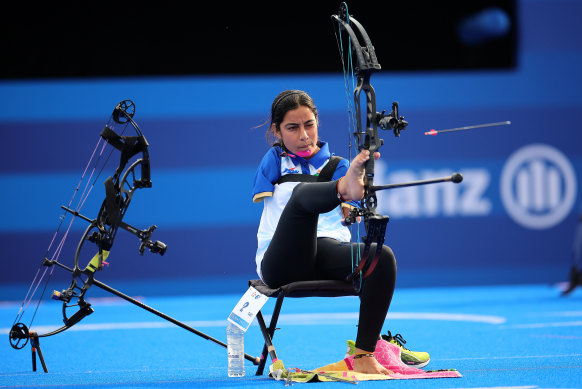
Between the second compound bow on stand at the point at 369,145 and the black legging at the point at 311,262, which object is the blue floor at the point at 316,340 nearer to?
the black legging at the point at 311,262

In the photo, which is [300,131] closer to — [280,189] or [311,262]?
[280,189]

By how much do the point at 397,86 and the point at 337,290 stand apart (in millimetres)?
5306

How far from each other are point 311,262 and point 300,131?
0.58 m

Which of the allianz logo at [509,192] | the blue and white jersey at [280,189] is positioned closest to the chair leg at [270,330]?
the blue and white jersey at [280,189]

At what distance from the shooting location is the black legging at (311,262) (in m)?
3.24

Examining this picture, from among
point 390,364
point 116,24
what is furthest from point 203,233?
point 390,364

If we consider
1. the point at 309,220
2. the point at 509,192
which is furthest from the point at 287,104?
the point at 509,192

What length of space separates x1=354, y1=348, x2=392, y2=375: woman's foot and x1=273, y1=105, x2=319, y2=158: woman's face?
0.86m

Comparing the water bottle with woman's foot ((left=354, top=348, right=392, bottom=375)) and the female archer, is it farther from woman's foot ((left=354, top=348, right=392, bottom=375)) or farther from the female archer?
woman's foot ((left=354, top=348, right=392, bottom=375))

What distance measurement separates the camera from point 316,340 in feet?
16.3

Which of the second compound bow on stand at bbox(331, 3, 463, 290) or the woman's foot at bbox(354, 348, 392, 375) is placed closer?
the second compound bow on stand at bbox(331, 3, 463, 290)

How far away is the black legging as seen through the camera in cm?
324

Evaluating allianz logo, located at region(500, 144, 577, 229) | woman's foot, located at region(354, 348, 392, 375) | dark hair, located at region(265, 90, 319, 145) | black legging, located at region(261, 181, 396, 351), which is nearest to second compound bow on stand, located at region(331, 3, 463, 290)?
black legging, located at region(261, 181, 396, 351)

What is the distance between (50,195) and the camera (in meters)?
7.94
